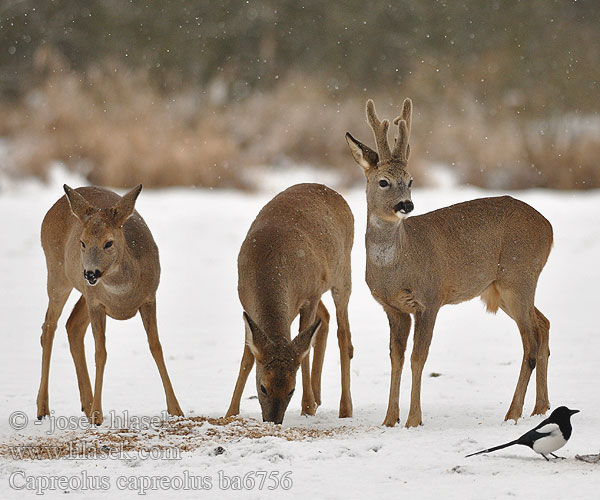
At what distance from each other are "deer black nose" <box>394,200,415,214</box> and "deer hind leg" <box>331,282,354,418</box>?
1849 mm

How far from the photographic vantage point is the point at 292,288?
7.71 meters

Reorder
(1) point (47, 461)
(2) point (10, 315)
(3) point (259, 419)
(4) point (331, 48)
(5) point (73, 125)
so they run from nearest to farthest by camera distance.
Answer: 1. (1) point (47, 461)
2. (3) point (259, 419)
3. (2) point (10, 315)
4. (5) point (73, 125)
5. (4) point (331, 48)

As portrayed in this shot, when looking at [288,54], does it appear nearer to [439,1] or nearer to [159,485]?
[439,1]

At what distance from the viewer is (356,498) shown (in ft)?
17.5

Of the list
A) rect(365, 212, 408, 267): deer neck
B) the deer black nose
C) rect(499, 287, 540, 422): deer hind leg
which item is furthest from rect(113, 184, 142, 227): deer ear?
rect(499, 287, 540, 422): deer hind leg

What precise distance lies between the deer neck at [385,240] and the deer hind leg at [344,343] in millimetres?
1343

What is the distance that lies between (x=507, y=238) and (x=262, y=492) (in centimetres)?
322

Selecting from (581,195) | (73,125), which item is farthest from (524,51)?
(73,125)

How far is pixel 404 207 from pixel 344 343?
2.00 meters

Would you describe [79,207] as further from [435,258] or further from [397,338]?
[435,258]

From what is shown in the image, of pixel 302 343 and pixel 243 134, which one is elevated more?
pixel 243 134

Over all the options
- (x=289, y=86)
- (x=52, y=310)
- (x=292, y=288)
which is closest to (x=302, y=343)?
(x=292, y=288)

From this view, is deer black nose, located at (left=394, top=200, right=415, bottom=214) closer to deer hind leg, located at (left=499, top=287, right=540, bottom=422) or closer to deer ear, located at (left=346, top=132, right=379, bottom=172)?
deer ear, located at (left=346, top=132, right=379, bottom=172)

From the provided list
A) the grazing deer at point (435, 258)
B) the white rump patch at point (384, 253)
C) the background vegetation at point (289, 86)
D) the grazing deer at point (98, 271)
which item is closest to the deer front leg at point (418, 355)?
the grazing deer at point (435, 258)
